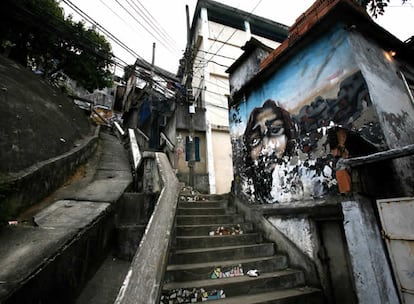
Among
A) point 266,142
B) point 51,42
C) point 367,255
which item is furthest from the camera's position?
point 51,42

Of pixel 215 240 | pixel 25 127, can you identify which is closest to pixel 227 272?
pixel 215 240

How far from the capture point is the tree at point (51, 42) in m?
8.28

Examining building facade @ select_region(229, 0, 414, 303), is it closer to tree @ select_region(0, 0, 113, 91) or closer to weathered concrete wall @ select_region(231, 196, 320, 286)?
weathered concrete wall @ select_region(231, 196, 320, 286)

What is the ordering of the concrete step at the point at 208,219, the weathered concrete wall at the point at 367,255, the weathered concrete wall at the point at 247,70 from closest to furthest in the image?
the weathered concrete wall at the point at 367,255 < the concrete step at the point at 208,219 < the weathered concrete wall at the point at 247,70

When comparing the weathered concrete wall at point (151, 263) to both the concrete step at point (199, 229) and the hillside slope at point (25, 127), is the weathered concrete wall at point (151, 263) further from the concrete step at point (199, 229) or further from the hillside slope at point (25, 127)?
the hillside slope at point (25, 127)

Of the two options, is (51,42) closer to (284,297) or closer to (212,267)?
(212,267)

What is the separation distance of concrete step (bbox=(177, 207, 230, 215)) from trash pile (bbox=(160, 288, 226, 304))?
1.92 meters

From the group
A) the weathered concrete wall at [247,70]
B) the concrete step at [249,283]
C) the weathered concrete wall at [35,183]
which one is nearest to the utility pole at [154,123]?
the weathered concrete wall at [247,70]

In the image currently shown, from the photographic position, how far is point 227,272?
2967 mm

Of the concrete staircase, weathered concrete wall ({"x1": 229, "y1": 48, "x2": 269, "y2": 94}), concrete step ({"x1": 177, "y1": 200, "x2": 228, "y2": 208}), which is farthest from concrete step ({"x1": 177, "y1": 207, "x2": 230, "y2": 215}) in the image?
weathered concrete wall ({"x1": 229, "y1": 48, "x2": 269, "y2": 94})

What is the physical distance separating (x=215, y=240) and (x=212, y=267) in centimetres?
70

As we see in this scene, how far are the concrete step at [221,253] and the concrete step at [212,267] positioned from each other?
0.29ft

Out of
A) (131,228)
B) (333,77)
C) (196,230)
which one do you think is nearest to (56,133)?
(131,228)

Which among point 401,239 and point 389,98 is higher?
point 389,98
